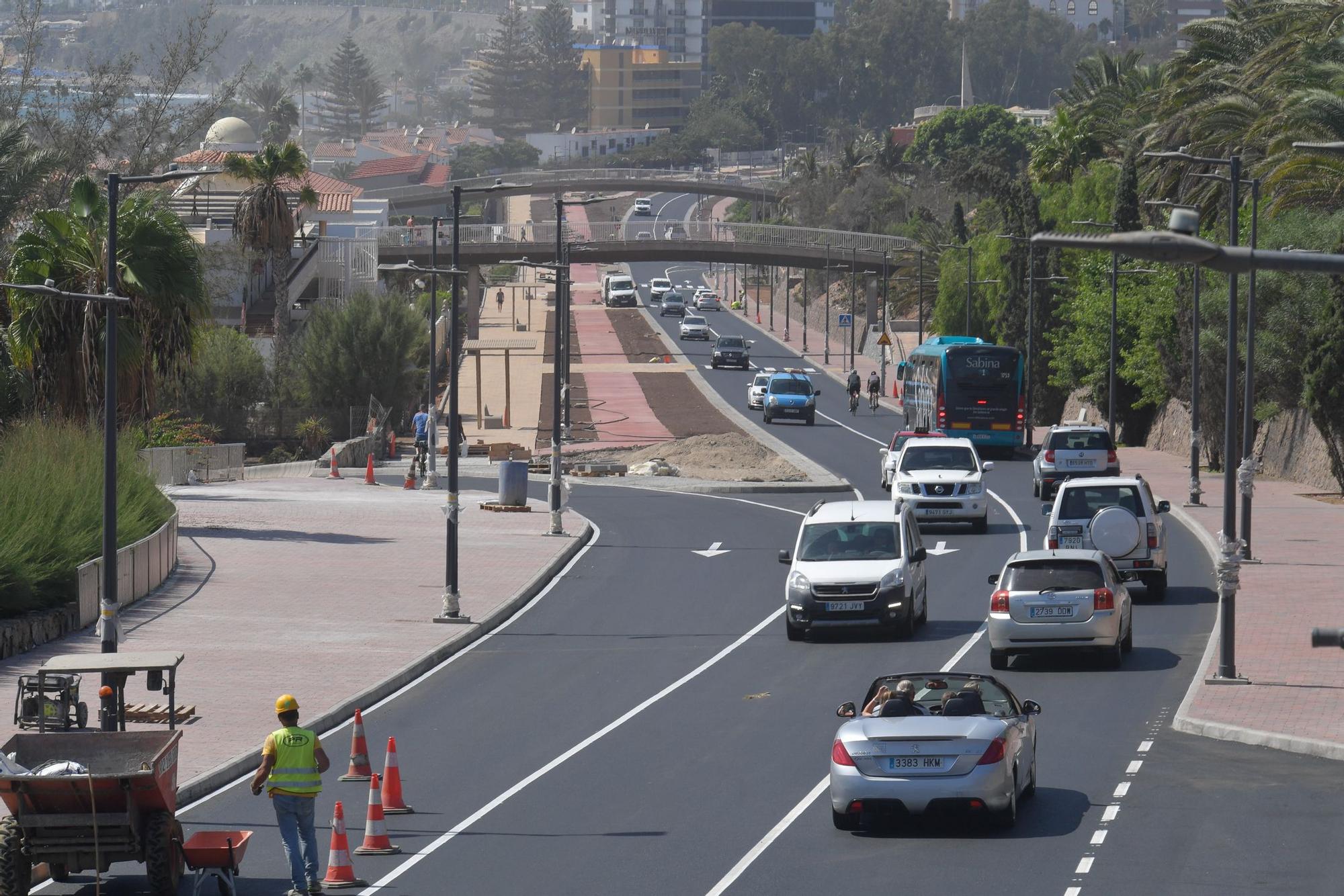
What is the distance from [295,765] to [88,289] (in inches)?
1000

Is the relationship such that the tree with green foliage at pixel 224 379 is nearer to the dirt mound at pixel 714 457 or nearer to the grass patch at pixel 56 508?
the dirt mound at pixel 714 457

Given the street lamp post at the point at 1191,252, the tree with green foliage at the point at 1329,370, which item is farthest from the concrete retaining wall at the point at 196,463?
the street lamp post at the point at 1191,252

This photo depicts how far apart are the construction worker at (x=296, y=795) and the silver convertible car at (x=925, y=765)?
435 centimetres

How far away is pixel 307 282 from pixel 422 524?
167ft

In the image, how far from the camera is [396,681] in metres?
24.3

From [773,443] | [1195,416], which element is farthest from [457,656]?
[773,443]

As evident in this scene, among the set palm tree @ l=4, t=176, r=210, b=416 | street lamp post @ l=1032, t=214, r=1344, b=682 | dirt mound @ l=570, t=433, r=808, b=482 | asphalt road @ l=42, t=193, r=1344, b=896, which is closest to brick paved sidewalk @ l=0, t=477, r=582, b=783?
asphalt road @ l=42, t=193, r=1344, b=896

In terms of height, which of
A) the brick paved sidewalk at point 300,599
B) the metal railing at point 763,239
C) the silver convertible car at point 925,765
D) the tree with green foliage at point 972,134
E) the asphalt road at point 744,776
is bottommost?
the brick paved sidewalk at point 300,599

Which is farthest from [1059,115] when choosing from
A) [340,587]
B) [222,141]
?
[340,587]

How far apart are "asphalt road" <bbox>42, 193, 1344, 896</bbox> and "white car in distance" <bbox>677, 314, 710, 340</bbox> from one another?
83.5 metres

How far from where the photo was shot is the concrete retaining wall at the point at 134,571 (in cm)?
2839

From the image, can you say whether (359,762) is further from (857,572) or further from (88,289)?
(88,289)

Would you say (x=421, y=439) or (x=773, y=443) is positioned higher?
(x=421, y=439)

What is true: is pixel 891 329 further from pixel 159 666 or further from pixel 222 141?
pixel 159 666
